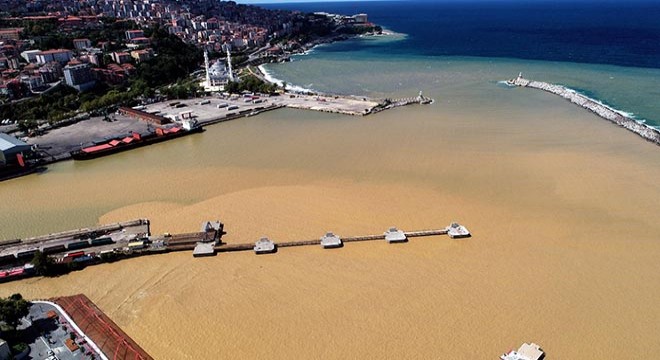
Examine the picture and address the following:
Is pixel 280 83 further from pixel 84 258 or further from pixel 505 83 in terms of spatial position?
pixel 84 258

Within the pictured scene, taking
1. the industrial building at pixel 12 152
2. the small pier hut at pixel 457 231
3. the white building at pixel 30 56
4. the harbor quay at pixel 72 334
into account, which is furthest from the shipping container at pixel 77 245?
the white building at pixel 30 56

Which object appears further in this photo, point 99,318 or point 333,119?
point 333,119

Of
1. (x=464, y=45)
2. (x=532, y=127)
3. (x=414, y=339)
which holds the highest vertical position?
(x=464, y=45)

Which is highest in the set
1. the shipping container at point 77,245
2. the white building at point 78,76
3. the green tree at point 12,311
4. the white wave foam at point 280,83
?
the white building at point 78,76

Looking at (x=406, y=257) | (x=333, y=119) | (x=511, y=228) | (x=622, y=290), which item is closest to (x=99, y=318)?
(x=406, y=257)

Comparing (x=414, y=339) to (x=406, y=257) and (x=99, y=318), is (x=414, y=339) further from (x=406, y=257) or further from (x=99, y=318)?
(x=99, y=318)

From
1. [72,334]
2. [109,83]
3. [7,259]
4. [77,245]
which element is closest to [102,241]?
[77,245]

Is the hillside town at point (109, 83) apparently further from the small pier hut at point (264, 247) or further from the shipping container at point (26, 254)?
the small pier hut at point (264, 247)
